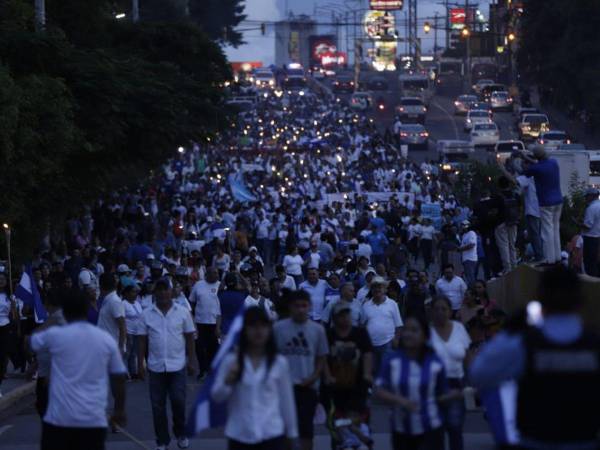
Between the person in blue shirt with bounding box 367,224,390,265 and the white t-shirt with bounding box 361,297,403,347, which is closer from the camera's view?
the white t-shirt with bounding box 361,297,403,347

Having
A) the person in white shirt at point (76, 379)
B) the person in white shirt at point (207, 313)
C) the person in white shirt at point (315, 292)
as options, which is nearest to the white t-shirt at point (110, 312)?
the person in white shirt at point (207, 313)

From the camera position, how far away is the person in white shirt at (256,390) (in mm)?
9930

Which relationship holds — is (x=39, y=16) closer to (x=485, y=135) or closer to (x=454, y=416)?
(x=454, y=416)

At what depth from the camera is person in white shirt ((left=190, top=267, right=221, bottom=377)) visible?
→ 2077 centimetres

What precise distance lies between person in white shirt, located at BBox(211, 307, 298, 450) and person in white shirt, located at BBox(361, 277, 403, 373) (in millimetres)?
8017

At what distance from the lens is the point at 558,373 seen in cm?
777

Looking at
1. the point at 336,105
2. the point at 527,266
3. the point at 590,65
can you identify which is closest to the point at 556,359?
the point at 527,266

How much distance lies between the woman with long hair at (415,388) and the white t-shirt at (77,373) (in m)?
1.80

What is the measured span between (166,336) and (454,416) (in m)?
3.97

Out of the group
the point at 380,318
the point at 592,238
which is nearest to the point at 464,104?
the point at 592,238

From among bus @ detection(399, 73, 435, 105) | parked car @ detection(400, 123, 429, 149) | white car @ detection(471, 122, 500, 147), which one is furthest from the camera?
bus @ detection(399, 73, 435, 105)

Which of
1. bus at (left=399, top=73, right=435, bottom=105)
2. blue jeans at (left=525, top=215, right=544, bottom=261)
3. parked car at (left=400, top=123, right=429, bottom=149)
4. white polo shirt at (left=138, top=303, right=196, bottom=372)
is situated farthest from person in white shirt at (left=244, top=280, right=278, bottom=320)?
bus at (left=399, top=73, right=435, bottom=105)

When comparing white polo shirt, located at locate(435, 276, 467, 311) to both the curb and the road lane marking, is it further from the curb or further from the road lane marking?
the road lane marking

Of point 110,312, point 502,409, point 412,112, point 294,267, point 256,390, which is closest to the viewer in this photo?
point 502,409
